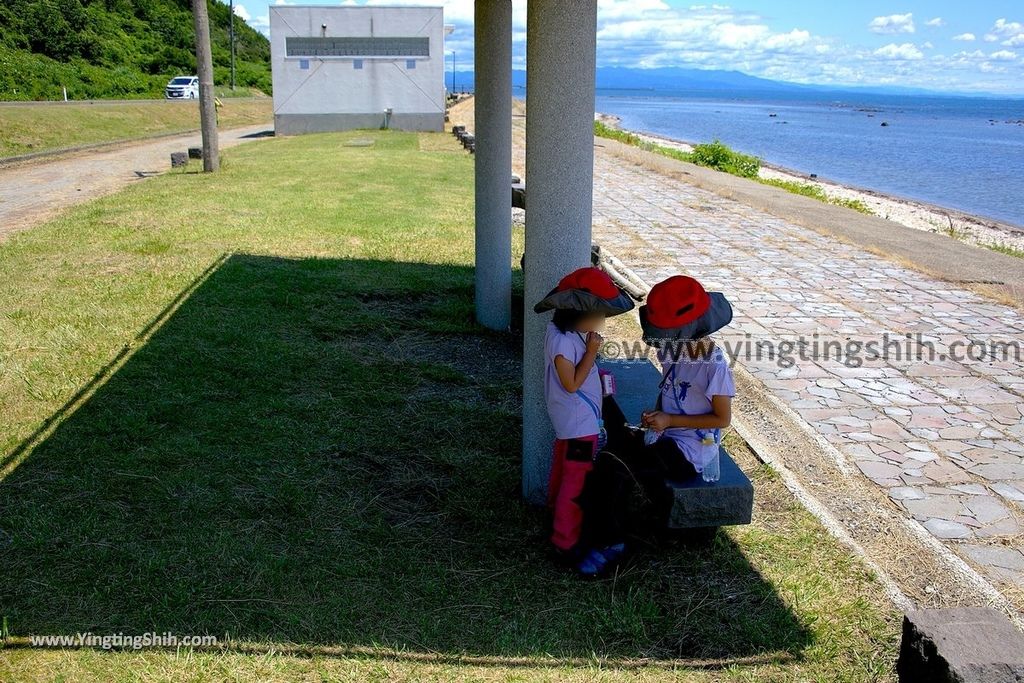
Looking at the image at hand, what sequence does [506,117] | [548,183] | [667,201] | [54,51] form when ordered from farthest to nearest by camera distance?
[54,51] → [667,201] → [506,117] → [548,183]

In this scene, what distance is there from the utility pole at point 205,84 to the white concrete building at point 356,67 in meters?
13.6

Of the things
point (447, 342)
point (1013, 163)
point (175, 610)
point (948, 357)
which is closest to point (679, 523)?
point (175, 610)

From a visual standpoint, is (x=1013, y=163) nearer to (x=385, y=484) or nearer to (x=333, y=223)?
(x=333, y=223)

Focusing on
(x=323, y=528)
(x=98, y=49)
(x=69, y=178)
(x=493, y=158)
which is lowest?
(x=323, y=528)

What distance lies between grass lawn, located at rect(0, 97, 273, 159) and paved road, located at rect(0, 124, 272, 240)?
1638 mm

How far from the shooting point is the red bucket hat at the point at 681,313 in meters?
3.53

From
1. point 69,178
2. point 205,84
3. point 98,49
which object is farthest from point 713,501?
point 98,49

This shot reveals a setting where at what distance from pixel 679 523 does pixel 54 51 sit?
48257 millimetres

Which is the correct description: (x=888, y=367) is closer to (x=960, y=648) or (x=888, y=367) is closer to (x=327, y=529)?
(x=960, y=648)

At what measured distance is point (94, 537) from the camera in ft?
13.2

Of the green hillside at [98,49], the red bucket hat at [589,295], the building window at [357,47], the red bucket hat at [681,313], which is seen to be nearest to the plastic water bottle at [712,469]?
the red bucket hat at [681,313]

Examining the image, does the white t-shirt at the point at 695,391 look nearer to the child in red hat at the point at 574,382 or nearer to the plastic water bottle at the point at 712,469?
the plastic water bottle at the point at 712,469

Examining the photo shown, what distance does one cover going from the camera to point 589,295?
144 inches

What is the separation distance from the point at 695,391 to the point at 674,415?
5.4 inches
